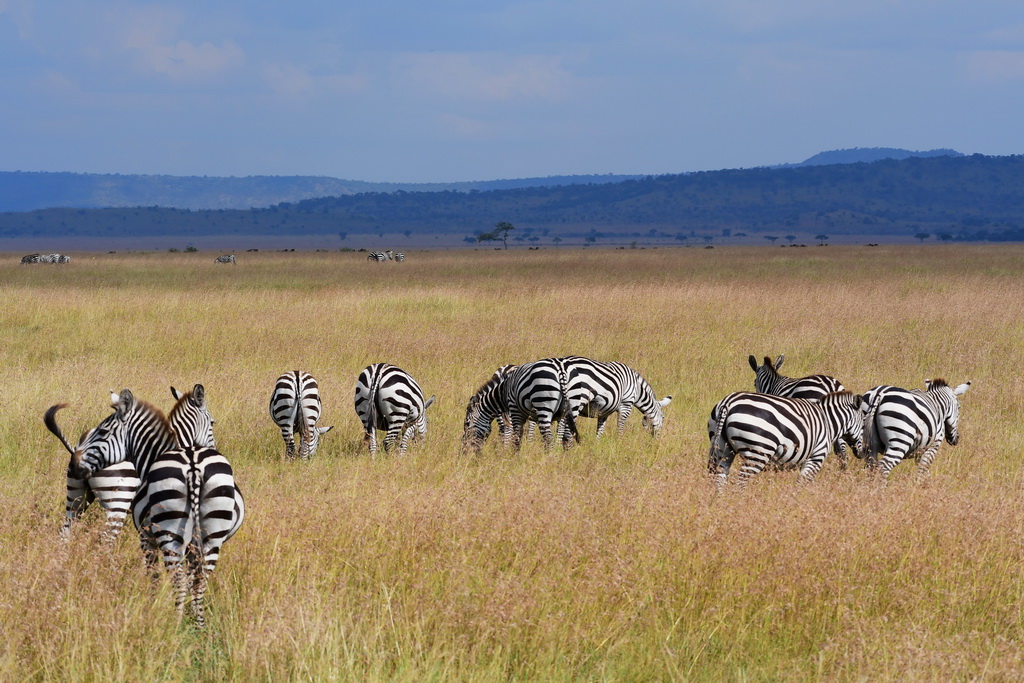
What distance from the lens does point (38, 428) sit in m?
9.71

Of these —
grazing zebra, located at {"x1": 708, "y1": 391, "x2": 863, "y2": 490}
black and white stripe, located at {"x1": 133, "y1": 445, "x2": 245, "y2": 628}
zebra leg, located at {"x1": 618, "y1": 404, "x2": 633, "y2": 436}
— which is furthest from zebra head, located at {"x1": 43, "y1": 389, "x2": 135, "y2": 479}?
zebra leg, located at {"x1": 618, "y1": 404, "x2": 633, "y2": 436}

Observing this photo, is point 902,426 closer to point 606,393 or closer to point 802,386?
point 802,386

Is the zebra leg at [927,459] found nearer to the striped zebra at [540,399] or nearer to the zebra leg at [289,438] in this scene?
the striped zebra at [540,399]

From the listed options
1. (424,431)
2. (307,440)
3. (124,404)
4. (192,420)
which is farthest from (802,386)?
(124,404)

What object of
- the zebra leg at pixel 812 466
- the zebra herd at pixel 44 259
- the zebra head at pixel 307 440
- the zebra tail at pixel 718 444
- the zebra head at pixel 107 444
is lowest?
the zebra head at pixel 307 440

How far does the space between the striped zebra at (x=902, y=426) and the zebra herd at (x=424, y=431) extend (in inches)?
0.5

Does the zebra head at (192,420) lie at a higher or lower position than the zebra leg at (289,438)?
higher

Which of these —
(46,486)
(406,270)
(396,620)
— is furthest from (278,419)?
(406,270)

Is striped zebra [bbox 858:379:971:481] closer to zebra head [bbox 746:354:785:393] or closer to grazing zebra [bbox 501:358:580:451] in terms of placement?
zebra head [bbox 746:354:785:393]

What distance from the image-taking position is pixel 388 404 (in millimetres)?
9258

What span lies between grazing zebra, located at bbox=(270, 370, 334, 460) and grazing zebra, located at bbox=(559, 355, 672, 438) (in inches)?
96.9

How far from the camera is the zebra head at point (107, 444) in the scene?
5.79 metres

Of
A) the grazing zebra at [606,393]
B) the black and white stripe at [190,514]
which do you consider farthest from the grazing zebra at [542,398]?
the black and white stripe at [190,514]

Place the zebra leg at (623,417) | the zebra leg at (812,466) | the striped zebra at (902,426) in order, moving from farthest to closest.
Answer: the zebra leg at (623,417) → the striped zebra at (902,426) → the zebra leg at (812,466)
